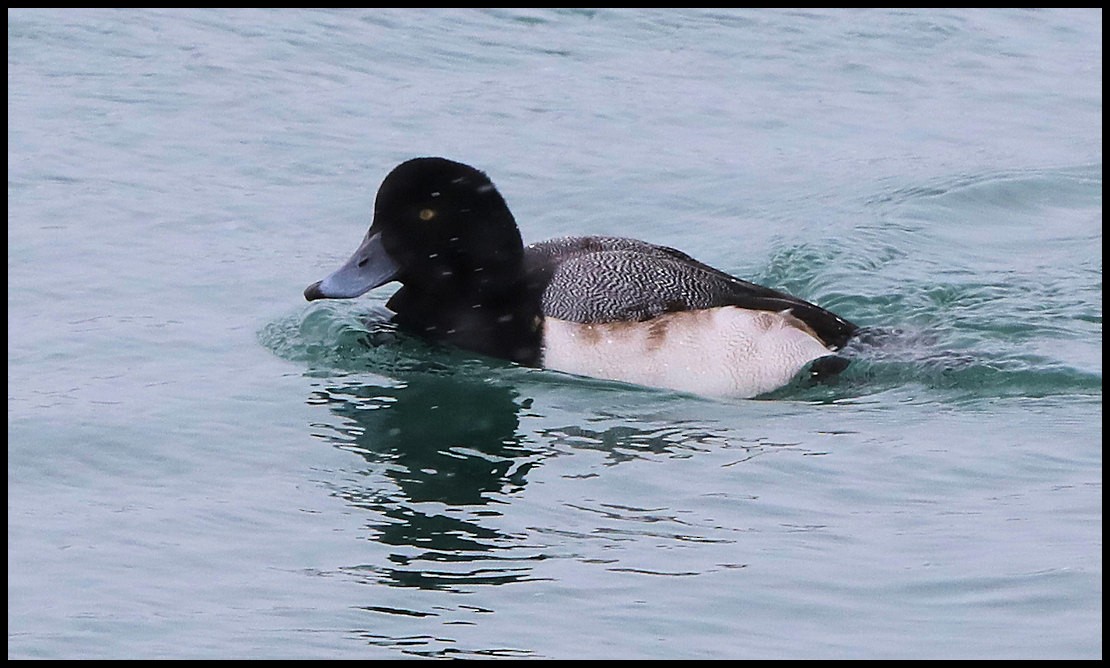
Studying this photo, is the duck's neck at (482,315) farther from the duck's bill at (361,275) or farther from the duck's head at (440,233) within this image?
the duck's bill at (361,275)

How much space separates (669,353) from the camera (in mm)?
8984

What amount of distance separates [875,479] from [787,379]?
1552mm

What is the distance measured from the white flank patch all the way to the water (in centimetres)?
17

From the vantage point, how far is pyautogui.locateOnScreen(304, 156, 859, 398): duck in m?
8.99

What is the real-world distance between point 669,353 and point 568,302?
51 cm

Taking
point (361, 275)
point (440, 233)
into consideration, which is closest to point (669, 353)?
point (440, 233)

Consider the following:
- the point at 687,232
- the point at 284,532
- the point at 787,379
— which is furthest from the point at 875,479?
the point at 687,232

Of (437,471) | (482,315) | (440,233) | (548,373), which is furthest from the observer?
(440,233)

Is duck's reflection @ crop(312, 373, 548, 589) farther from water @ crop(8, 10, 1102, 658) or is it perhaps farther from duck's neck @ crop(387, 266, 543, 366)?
duck's neck @ crop(387, 266, 543, 366)

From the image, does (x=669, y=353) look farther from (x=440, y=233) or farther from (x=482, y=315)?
(x=440, y=233)

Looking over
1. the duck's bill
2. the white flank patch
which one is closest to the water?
the white flank patch

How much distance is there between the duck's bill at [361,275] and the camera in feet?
30.1

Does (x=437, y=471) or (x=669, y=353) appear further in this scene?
(x=669, y=353)

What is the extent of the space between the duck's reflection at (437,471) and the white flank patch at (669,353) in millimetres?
397
